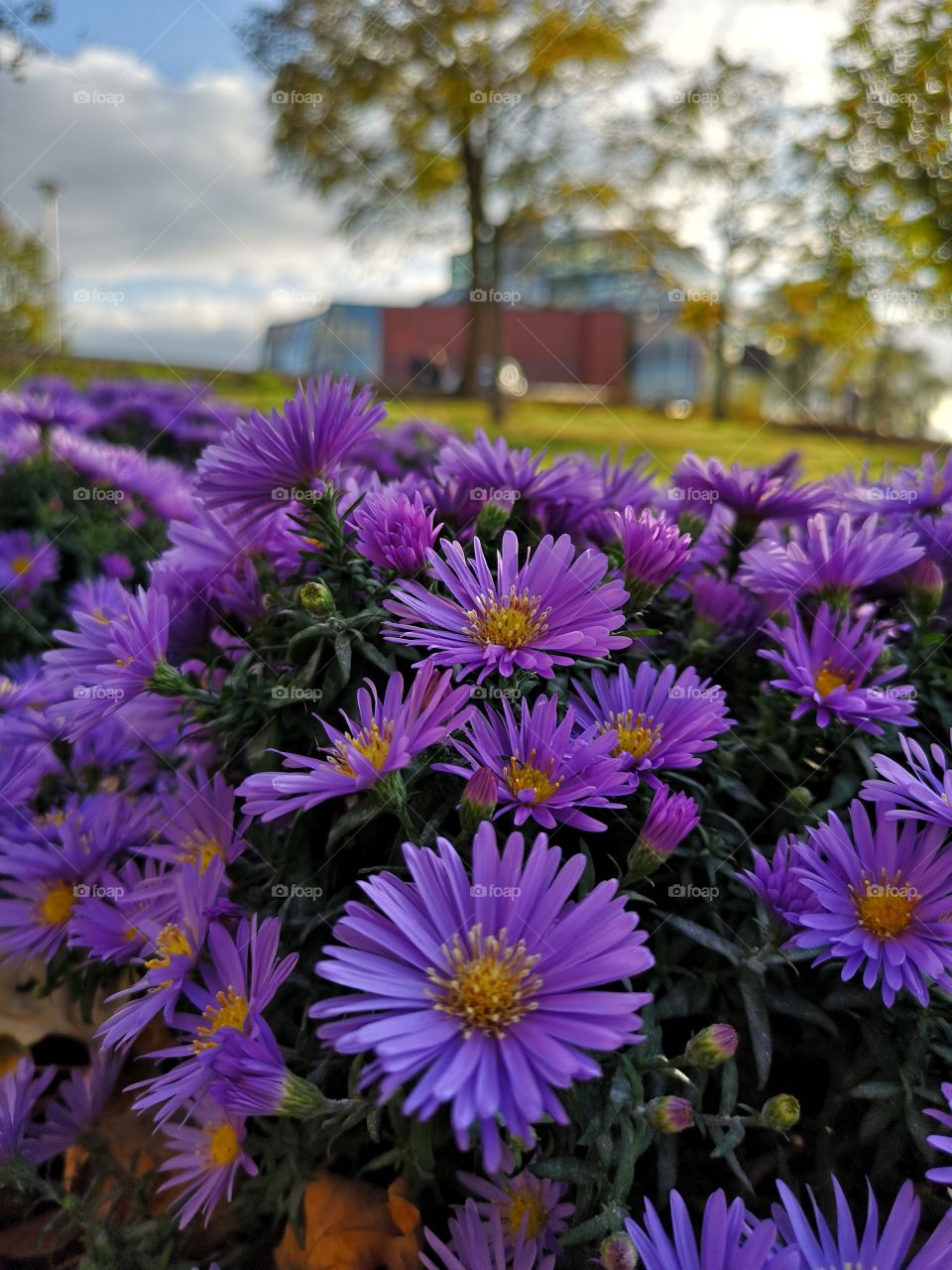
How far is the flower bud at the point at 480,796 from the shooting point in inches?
33.2

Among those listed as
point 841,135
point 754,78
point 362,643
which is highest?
point 754,78

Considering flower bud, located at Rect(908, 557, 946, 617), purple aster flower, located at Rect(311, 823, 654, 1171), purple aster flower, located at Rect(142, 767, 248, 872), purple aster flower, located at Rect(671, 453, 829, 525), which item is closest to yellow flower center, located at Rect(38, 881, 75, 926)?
purple aster flower, located at Rect(142, 767, 248, 872)

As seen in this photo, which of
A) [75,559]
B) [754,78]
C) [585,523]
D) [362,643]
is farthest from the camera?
[754,78]

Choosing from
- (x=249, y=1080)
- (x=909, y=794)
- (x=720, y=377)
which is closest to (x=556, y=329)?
(x=720, y=377)

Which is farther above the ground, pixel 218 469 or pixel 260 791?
pixel 218 469

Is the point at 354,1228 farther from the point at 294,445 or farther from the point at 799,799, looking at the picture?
the point at 294,445

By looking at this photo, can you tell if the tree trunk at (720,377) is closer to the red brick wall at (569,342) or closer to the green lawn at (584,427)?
the green lawn at (584,427)

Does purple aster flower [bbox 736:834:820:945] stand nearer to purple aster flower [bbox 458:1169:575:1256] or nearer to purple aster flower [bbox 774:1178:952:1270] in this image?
purple aster flower [bbox 774:1178:952:1270]

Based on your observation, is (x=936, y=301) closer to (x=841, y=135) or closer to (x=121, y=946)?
(x=841, y=135)

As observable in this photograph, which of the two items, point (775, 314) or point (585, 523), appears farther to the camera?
point (775, 314)

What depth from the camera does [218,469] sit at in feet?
3.47

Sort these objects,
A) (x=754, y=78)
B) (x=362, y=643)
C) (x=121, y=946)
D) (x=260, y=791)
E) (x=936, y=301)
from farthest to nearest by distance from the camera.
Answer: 1. (x=754, y=78)
2. (x=936, y=301)
3. (x=121, y=946)
4. (x=362, y=643)
5. (x=260, y=791)

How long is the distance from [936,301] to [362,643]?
5.52 metres

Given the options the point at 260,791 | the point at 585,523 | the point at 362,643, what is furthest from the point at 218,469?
the point at 585,523
